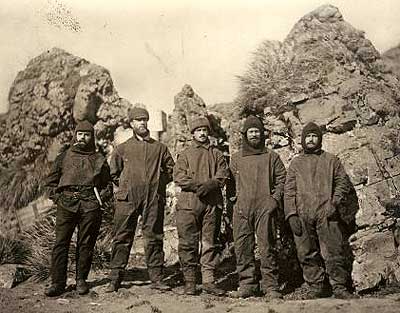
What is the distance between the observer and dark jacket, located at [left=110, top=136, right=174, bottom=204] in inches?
236

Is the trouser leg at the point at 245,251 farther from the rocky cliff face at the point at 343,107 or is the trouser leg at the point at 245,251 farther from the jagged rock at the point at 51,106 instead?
the jagged rock at the point at 51,106

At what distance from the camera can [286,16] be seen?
25.2 feet

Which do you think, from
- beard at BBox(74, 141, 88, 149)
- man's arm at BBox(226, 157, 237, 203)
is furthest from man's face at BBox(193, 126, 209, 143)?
beard at BBox(74, 141, 88, 149)

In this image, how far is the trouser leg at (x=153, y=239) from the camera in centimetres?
598

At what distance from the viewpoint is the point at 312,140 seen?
19.0 feet

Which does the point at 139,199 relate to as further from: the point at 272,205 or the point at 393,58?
the point at 393,58

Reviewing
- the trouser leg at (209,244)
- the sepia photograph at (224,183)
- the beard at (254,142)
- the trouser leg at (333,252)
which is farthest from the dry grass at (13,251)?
the trouser leg at (333,252)

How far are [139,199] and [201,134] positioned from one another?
102 cm

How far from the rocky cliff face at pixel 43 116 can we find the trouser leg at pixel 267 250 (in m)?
4.03

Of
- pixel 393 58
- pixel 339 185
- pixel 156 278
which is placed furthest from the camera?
pixel 393 58

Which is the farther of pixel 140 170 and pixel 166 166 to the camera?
pixel 166 166

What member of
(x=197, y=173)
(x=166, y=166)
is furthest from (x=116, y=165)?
(x=197, y=173)

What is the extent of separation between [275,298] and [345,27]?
15.2ft

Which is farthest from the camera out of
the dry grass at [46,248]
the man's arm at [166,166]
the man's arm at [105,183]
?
the dry grass at [46,248]
